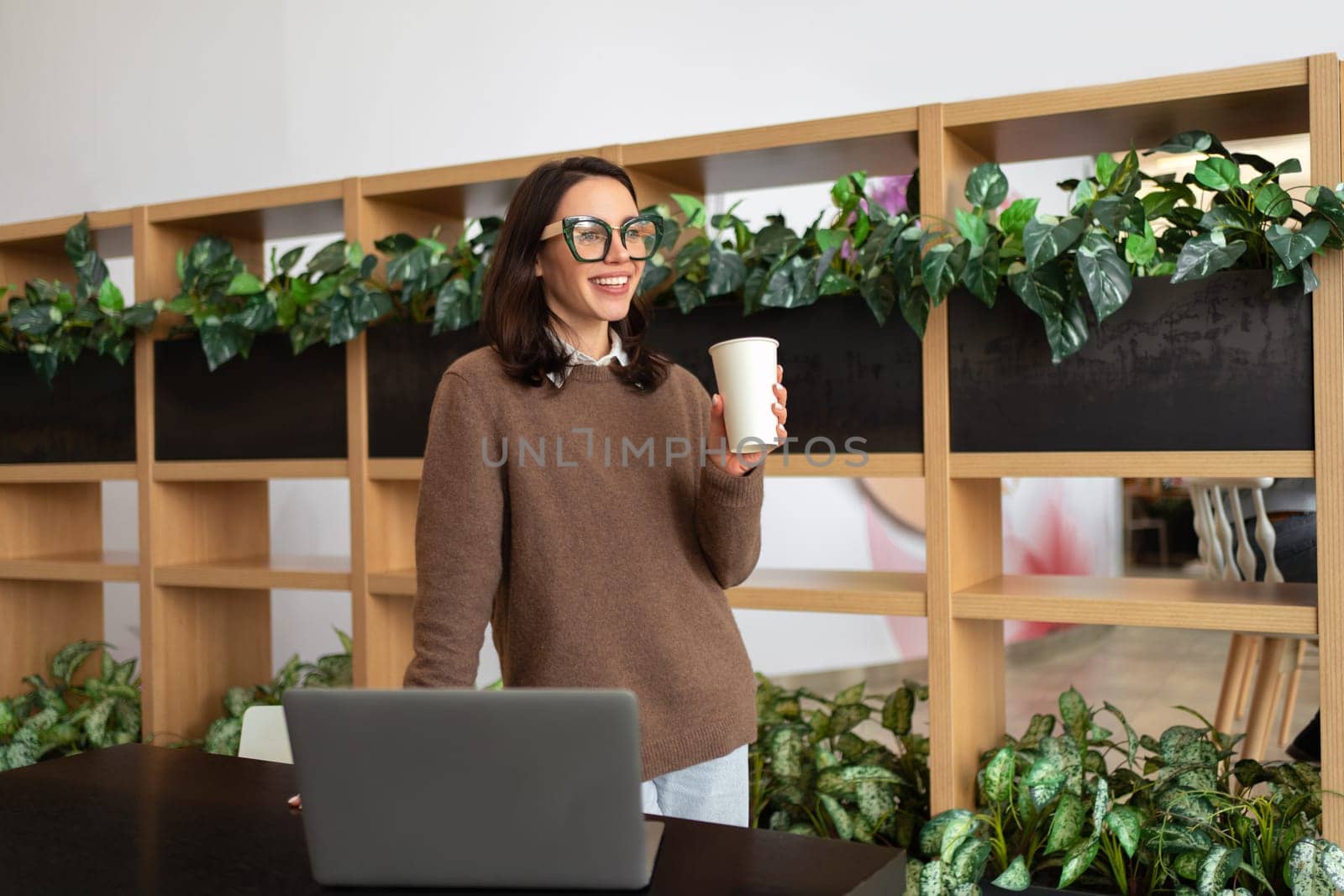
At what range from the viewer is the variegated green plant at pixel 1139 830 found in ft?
6.97

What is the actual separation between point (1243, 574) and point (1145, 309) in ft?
6.05

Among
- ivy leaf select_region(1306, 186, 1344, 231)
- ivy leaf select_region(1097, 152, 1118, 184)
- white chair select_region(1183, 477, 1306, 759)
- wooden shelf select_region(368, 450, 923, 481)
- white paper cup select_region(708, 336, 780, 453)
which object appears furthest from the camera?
white chair select_region(1183, 477, 1306, 759)

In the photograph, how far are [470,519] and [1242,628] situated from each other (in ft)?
4.88

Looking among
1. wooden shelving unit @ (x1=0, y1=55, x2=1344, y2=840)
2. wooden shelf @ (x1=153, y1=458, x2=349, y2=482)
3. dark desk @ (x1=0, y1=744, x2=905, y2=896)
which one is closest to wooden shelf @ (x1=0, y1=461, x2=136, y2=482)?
wooden shelving unit @ (x1=0, y1=55, x2=1344, y2=840)

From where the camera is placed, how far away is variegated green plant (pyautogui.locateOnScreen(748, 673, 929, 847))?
2.50 m

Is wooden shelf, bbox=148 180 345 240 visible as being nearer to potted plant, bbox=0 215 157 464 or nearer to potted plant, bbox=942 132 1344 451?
potted plant, bbox=0 215 157 464

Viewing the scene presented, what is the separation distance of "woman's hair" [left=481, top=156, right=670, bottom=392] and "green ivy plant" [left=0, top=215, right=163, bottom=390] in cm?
200

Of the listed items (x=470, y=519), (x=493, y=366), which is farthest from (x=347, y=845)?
(x=493, y=366)

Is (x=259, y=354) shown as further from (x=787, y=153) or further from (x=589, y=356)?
(x=589, y=356)

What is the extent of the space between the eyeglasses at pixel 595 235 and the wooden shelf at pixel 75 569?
234 cm

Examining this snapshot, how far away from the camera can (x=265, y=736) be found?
1.82 metres

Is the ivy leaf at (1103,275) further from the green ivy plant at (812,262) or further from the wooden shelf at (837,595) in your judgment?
the wooden shelf at (837,595)

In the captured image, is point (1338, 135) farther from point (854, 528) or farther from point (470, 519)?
point (854, 528)

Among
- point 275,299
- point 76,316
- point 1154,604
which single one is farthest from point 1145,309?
point 76,316
